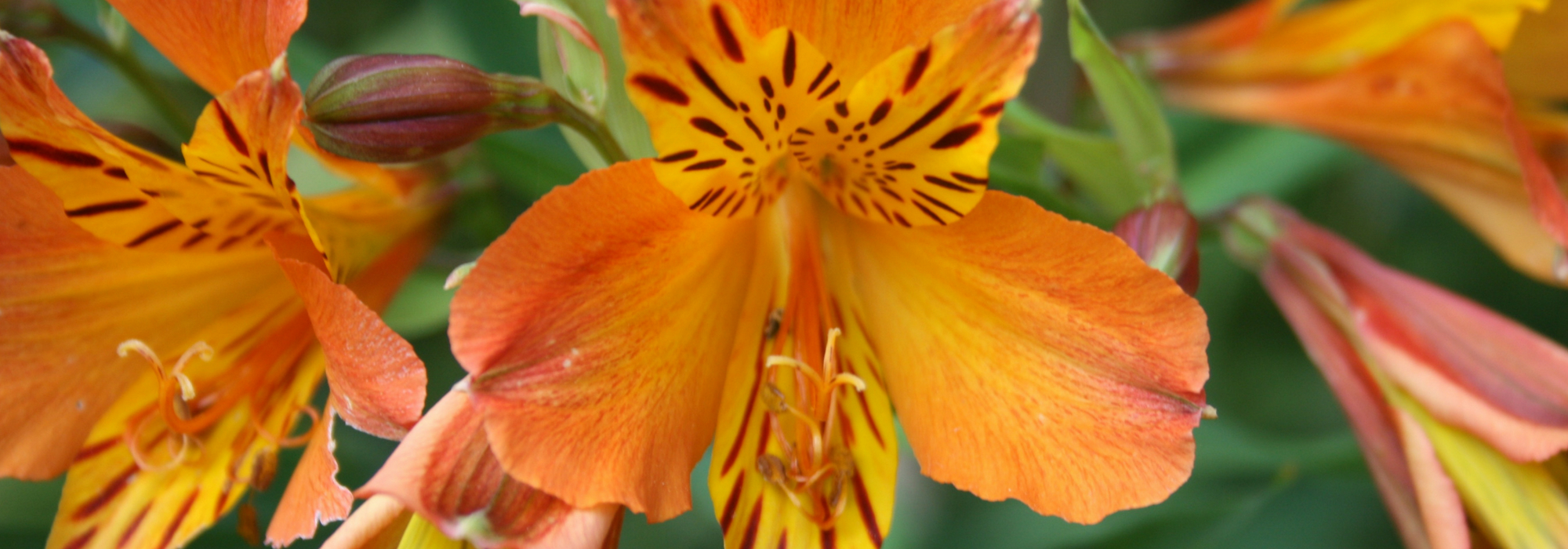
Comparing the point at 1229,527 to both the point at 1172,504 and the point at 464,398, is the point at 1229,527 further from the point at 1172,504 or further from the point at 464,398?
the point at 464,398

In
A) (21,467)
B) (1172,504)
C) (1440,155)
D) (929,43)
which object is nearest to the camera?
(929,43)

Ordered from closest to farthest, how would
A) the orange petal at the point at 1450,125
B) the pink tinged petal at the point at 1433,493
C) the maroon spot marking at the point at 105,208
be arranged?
the maroon spot marking at the point at 105,208, the pink tinged petal at the point at 1433,493, the orange petal at the point at 1450,125

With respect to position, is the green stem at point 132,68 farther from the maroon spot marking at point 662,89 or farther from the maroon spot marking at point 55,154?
the maroon spot marking at point 662,89

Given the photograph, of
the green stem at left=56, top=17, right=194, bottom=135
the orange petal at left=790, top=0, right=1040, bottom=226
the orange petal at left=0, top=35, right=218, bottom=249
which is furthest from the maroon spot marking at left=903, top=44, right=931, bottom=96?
the green stem at left=56, top=17, right=194, bottom=135

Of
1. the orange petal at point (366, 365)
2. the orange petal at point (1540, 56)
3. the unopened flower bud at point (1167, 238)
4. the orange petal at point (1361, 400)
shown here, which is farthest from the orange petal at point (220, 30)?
the orange petal at point (1540, 56)

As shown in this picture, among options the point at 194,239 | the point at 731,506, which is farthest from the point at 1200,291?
the point at 194,239

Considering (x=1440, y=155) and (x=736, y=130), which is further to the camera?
(x=1440, y=155)

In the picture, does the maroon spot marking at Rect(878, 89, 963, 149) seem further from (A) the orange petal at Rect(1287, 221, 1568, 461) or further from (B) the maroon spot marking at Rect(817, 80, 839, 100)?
(A) the orange petal at Rect(1287, 221, 1568, 461)

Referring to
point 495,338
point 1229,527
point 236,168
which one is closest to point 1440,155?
point 1229,527
